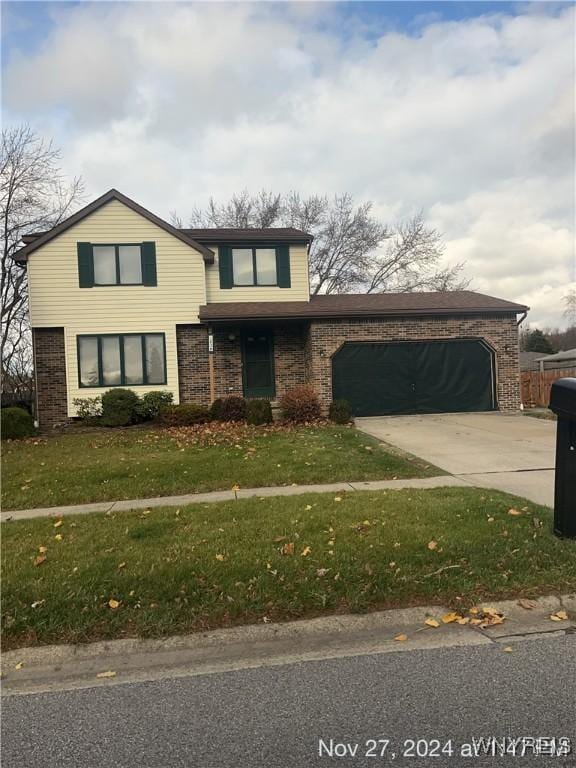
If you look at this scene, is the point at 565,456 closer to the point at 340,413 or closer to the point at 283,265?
the point at 340,413

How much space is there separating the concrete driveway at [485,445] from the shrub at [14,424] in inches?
345

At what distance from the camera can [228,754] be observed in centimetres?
260

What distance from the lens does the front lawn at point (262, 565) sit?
13.2 ft

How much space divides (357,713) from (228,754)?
0.71m

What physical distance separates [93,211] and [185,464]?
11315mm

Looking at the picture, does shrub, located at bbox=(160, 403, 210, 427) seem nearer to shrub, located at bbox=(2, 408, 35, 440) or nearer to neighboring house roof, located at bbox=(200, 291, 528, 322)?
neighboring house roof, located at bbox=(200, 291, 528, 322)

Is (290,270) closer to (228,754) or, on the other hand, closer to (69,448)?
(69,448)

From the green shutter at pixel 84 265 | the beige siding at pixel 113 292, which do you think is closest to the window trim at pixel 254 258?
the beige siding at pixel 113 292

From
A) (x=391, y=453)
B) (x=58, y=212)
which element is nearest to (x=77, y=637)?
(x=391, y=453)

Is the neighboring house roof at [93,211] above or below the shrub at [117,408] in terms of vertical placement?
above

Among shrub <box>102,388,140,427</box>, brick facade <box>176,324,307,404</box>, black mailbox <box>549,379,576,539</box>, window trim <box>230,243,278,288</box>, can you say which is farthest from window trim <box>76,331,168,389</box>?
black mailbox <box>549,379,576,539</box>

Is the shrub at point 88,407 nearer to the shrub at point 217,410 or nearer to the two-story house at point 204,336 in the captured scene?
the two-story house at point 204,336

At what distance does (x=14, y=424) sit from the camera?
13852mm

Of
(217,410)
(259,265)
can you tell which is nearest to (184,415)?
(217,410)
